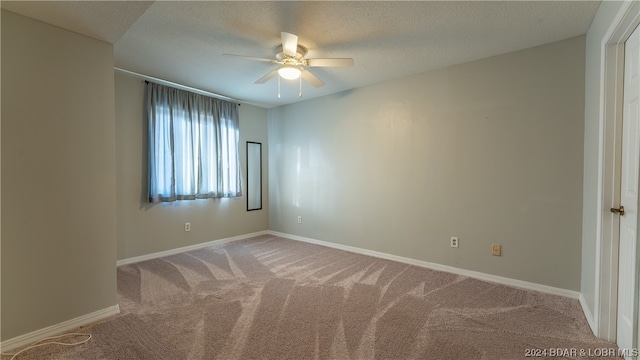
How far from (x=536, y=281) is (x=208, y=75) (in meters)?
4.38

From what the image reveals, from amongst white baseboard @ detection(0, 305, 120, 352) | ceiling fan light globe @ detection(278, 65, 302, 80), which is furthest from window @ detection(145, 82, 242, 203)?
ceiling fan light globe @ detection(278, 65, 302, 80)

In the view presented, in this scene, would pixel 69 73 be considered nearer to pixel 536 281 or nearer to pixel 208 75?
pixel 208 75

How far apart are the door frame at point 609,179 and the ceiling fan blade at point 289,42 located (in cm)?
219

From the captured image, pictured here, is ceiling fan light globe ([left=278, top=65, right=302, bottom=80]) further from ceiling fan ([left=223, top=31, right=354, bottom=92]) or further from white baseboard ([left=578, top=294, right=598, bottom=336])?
white baseboard ([left=578, top=294, right=598, bottom=336])

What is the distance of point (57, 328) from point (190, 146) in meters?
2.65

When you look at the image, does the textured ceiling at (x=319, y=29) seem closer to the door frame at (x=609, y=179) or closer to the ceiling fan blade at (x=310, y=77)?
the ceiling fan blade at (x=310, y=77)

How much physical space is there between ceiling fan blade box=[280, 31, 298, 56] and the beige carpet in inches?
89.4

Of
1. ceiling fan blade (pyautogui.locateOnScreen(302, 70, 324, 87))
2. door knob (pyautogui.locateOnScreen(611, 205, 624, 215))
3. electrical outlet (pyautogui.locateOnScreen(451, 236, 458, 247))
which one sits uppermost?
ceiling fan blade (pyautogui.locateOnScreen(302, 70, 324, 87))

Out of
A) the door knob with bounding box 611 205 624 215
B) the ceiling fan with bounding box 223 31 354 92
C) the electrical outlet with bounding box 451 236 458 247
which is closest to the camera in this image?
the door knob with bounding box 611 205 624 215

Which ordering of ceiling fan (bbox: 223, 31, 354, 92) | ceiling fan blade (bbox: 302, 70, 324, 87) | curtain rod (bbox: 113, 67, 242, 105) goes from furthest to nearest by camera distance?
curtain rod (bbox: 113, 67, 242, 105), ceiling fan blade (bbox: 302, 70, 324, 87), ceiling fan (bbox: 223, 31, 354, 92)

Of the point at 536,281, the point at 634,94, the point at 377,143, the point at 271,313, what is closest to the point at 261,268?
the point at 271,313

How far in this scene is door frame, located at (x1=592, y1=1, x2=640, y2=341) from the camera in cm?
193

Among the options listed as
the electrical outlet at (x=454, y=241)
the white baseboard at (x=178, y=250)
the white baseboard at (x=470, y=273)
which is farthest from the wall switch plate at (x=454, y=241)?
the white baseboard at (x=178, y=250)

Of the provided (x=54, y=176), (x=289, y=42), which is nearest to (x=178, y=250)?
(x=54, y=176)
